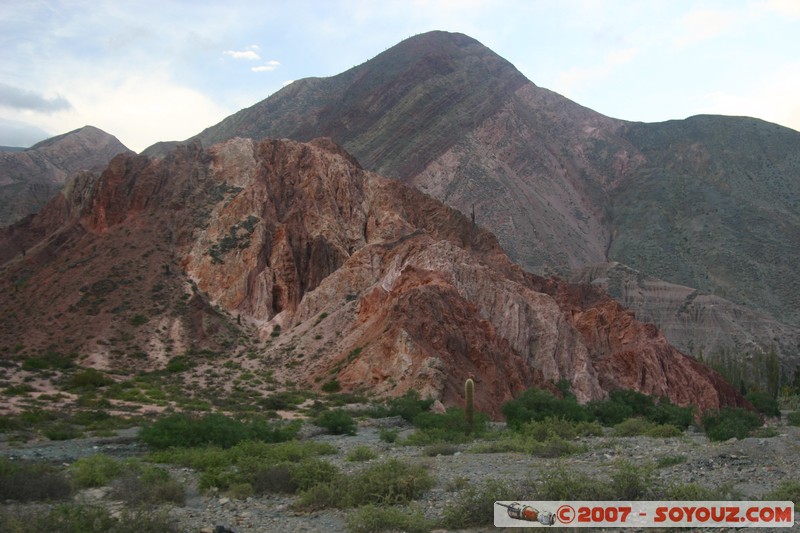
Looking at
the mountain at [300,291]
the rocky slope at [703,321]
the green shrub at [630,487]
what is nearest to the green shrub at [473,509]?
the green shrub at [630,487]

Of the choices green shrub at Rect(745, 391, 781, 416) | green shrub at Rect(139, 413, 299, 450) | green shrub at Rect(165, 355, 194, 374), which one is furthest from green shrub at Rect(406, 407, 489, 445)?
green shrub at Rect(745, 391, 781, 416)

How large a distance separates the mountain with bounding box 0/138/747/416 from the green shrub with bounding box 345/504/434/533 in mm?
23044

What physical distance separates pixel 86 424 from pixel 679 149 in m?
139

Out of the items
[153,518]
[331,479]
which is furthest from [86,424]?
[153,518]

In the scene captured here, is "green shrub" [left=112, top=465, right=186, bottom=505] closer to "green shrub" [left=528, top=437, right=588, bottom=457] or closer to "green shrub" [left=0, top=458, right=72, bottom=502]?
"green shrub" [left=0, top=458, right=72, bottom=502]

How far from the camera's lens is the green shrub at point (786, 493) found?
40.2ft

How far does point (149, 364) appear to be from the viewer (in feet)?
145

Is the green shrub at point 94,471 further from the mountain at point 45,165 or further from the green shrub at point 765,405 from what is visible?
the mountain at point 45,165

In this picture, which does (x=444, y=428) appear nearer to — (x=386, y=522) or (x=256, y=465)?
(x=256, y=465)

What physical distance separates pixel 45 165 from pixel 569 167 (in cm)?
9104

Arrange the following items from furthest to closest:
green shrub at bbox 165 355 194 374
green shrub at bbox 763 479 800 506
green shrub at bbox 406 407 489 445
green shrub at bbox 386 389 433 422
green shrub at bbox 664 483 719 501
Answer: green shrub at bbox 165 355 194 374 < green shrub at bbox 386 389 433 422 < green shrub at bbox 406 407 489 445 < green shrub at bbox 763 479 800 506 < green shrub at bbox 664 483 719 501

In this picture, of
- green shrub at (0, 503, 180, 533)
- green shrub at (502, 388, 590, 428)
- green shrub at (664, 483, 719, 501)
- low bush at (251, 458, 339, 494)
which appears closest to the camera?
green shrub at (0, 503, 180, 533)

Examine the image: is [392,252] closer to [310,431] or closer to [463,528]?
[310,431]

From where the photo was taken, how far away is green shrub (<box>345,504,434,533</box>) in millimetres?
11852
